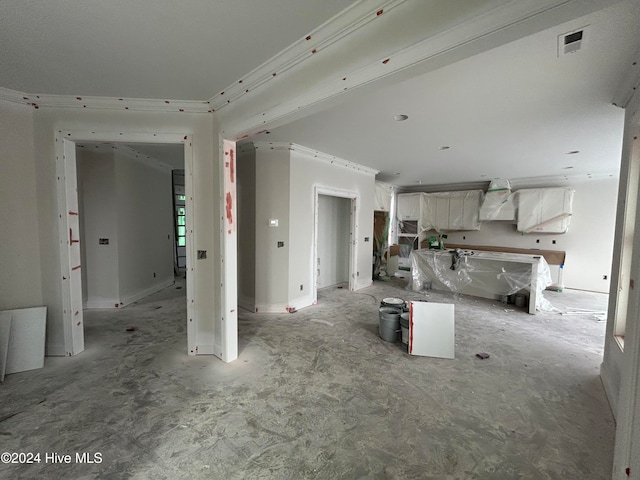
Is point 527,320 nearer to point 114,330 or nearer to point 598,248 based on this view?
point 598,248

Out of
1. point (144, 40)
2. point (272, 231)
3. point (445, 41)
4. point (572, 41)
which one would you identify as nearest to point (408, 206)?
point (272, 231)

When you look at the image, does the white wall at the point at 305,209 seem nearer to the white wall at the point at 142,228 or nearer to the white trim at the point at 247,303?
the white trim at the point at 247,303

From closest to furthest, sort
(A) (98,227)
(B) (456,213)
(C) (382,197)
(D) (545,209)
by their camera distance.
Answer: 1. (A) (98,227)
2. (D) (545,209)
3. (C) (382,197)
4. (B) (456,213)

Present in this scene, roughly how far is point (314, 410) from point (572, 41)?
3.04 m

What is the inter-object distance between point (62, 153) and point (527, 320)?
6301 millimetres

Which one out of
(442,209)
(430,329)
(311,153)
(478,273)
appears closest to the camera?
(430,329)

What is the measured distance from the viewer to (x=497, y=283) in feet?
16.1

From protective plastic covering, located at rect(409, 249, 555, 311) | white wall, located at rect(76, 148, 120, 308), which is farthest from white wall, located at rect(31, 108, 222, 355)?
protective plastic covering, located at rect(409, 249, 555, 311)

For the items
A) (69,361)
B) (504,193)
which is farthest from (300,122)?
(504,193)

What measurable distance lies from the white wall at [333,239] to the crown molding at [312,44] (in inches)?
136

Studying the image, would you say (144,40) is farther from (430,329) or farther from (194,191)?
(430,329)

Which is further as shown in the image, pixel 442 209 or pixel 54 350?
pixel 442 209

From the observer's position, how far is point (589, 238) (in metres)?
5.87

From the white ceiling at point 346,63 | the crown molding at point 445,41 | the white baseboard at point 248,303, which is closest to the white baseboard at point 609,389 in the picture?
the white ceiling at point 346,63
